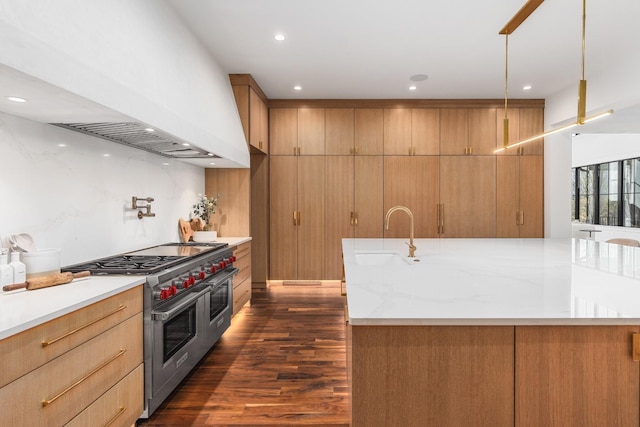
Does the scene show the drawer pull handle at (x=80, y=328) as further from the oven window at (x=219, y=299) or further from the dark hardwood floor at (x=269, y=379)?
the oven window at (x=219, y=299)

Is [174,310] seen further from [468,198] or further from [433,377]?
[468,198]

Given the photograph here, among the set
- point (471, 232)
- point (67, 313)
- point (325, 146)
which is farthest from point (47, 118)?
point (471, 232)

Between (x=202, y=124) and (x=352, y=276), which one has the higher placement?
(x=202, y=124)

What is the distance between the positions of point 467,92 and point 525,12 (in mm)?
2800

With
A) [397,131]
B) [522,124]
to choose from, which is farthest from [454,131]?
[522,124]

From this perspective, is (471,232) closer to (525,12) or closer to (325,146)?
(325,146)

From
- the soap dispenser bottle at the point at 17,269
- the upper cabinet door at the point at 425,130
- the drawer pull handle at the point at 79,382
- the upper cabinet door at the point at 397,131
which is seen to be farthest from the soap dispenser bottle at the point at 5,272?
the upper cabinet door at the point at 425,130

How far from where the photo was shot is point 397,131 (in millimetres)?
5117

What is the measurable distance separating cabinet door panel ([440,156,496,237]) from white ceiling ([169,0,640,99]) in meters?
1.14

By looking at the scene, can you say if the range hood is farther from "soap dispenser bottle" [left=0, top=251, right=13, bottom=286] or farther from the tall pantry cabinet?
the tall pantry cabinet

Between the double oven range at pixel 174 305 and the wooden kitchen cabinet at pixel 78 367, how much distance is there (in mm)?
80

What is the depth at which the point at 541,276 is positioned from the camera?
1.73 m

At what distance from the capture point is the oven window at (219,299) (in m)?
2.75

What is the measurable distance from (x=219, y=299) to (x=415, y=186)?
131 inches
